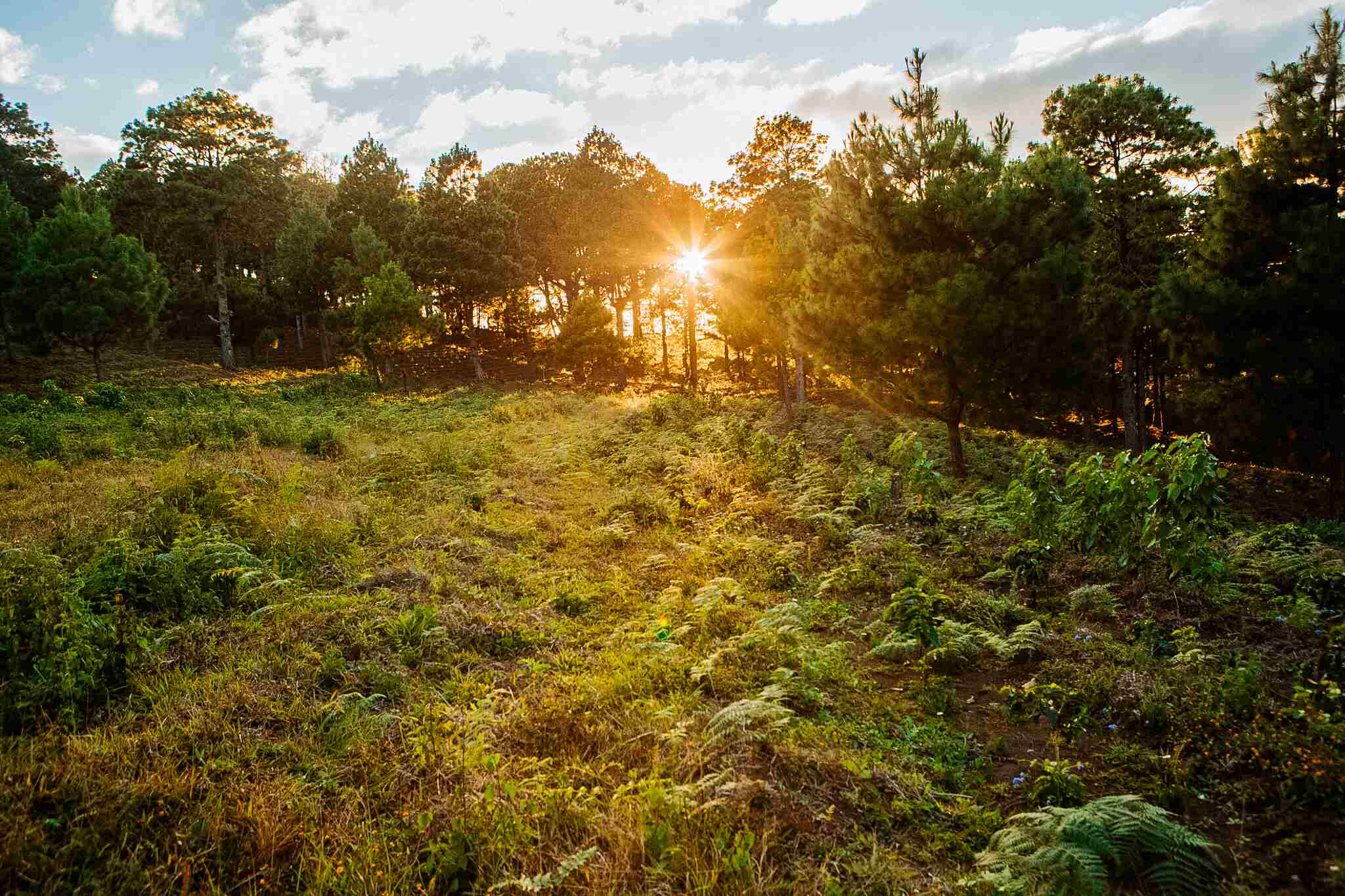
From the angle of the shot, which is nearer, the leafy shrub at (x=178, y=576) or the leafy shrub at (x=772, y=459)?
the leafy shrub at (x=178, y=576)

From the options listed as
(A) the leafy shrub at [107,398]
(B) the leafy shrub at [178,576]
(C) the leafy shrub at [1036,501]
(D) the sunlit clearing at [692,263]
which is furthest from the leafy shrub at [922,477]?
(A) the leafy shrub at [107,398]

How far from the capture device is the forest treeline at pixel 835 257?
45.4ft

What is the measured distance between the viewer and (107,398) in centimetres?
2173

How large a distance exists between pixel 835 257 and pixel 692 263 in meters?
20.0

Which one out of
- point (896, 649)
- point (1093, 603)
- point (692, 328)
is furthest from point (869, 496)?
point (692, 328)

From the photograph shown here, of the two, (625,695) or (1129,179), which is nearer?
(625,695)

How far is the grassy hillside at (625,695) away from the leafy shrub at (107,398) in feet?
45.6

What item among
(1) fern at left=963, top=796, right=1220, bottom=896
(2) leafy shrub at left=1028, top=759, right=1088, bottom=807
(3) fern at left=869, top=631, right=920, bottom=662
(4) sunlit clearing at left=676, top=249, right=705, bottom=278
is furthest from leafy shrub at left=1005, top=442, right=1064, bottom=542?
(4) sunlit clearing at left=676, top=249, right=705, bottom=278

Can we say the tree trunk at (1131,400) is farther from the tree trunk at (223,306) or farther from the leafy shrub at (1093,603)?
the tree trunk at (223,306)

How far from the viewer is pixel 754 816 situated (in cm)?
364

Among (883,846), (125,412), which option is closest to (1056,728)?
(883,846)

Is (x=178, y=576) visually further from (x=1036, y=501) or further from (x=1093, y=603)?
(x=1036, y=501)

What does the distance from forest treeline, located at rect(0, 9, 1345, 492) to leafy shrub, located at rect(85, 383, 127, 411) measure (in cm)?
613

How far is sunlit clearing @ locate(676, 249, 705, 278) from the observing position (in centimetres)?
3228
